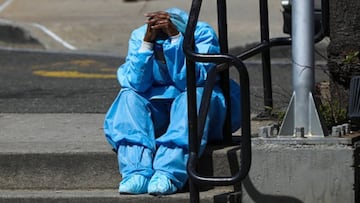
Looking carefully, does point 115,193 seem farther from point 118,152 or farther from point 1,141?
point 1,141

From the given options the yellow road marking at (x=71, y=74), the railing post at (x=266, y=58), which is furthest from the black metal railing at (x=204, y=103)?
the yellow road marking at (x=71, y=74)

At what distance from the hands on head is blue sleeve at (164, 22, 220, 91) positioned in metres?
0.07

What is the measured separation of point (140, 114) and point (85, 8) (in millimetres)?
11693

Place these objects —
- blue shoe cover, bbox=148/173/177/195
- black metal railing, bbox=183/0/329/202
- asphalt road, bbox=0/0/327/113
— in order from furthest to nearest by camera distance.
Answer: asphalt road, bbox=0/0/327/113
blue shoe cover, bbox=148/173/177/195
black metal railing, bbox=183/0/329/202

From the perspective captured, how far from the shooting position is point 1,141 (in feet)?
17.1

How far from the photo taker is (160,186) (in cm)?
458

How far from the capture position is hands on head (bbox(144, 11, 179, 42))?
4805mm

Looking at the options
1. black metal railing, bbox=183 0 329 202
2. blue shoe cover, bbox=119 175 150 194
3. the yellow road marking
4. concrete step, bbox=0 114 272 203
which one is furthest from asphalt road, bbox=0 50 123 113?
black metal railing, bbox=183 0 329 202

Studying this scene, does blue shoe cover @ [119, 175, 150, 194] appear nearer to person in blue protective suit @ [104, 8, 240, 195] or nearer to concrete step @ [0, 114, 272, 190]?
person in blue protective suit @ [104, 8, 240, 195]

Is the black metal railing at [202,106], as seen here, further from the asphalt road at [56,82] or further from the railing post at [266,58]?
the asphalt road at [56,82]

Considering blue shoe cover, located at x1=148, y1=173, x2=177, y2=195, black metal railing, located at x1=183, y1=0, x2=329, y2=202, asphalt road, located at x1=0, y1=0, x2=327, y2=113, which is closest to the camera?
black metal railing, located at x1=183, y1=0, x2=329, y2=202

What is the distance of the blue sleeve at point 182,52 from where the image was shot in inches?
189

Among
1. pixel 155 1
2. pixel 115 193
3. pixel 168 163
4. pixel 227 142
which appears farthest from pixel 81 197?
pixel 155 1

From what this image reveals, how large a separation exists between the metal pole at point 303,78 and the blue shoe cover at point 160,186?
63 cm
